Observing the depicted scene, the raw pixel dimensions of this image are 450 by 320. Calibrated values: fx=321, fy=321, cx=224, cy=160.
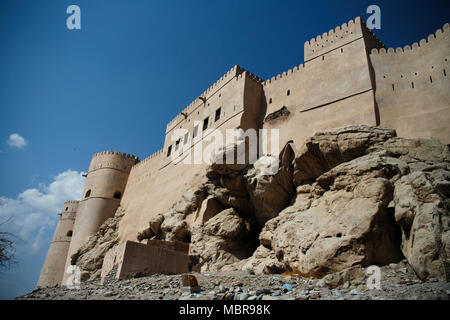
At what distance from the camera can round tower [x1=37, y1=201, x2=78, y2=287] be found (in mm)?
23141

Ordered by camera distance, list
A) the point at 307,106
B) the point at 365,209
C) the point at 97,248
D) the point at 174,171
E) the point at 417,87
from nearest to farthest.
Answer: the point at 365,209
the point at 417,87
the point at 307,106
the point at 174,171
the point at 97,248

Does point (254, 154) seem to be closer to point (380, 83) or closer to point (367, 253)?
point (380, 83)

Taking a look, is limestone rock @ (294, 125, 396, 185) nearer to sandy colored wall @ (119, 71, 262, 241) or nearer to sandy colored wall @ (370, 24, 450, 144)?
sandy colored wall @ (370, 24, 450, 144)

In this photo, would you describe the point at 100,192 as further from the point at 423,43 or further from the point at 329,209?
the point at 423,43

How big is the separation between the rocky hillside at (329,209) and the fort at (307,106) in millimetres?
875

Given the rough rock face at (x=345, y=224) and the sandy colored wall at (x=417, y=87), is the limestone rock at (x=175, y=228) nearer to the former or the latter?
the rough rock face at (x=345, y=224)

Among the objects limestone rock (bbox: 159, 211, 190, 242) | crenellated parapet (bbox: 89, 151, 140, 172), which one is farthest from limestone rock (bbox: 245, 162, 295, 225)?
crenellated parapet (bbox: 89, 151, 140, 172)

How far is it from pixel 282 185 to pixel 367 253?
5430 millimetres

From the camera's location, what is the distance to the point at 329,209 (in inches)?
359

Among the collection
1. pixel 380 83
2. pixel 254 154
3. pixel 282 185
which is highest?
pixel 380 83

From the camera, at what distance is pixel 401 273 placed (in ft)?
22.3

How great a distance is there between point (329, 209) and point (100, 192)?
65.3ft

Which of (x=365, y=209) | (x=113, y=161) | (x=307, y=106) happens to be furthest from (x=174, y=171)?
(x=365, y=209)
